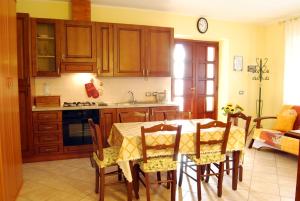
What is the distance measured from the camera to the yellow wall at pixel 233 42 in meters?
4.84

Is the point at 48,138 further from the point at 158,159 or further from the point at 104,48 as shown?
the point at 158,159

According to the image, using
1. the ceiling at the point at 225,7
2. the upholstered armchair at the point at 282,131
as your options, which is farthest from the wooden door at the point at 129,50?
the upholstered armchair at the point at 282,131

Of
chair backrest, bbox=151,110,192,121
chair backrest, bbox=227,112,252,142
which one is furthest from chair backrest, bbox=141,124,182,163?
chair backrest, bbox=151,110,192,121

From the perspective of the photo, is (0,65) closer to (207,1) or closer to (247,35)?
(207,1)

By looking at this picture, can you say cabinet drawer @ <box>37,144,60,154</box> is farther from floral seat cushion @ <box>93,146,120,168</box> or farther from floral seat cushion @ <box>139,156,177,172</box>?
floral seat cushion @ <box>139,156,177,172</box>

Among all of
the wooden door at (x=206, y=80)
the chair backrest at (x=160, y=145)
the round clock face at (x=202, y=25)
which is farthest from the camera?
the wooden door at (x=206, y=80)

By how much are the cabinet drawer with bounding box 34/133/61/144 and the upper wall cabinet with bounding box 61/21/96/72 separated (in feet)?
3.52

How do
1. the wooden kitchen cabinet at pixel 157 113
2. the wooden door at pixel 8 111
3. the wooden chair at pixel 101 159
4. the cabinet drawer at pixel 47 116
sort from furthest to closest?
the wooden kitchen cabinet at pixel 157 113
the cabinet drawer at pixel 47 116
the wooden chair at pixel 101 159
the wooden door at pixel 8 111

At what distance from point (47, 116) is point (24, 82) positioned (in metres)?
0.61

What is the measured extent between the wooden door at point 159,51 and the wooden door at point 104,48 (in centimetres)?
68

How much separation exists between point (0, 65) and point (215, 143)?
2.27 m

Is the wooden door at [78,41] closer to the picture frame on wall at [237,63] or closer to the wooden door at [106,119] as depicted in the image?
the wooden door at [106,119]

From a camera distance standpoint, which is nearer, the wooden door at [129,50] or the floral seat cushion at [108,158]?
the floral seat cushion at [108,158]

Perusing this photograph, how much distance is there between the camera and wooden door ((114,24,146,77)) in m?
4.30
